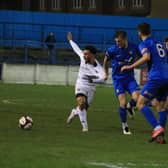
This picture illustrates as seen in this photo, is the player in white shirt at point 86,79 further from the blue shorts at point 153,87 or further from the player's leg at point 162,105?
the blue shorts at point 153,87

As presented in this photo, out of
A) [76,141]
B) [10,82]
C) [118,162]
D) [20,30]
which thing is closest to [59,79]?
[10,82]

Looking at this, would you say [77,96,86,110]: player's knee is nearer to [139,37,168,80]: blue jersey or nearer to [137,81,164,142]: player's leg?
[137,81,164,142]: player's leg

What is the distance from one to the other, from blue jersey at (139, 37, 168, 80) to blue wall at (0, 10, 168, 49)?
35.5 m

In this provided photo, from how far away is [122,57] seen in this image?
48.8 ft

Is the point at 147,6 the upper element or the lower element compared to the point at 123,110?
upper

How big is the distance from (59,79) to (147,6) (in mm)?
30508

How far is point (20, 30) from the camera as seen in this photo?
5053 centimetres

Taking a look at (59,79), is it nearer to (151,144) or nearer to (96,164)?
(151,144)

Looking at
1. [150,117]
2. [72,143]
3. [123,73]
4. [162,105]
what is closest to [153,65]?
[150,117]

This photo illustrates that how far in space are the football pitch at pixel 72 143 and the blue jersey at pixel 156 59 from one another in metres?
1.24

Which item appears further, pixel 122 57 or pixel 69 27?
pixel 69 27

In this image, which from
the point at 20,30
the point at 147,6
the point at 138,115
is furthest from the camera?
the point at 147,6

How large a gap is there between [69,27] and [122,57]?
125 feet

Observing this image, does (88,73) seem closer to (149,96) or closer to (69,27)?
(149,96)
